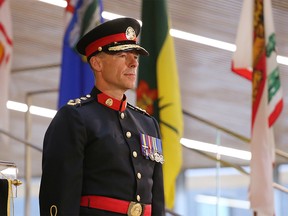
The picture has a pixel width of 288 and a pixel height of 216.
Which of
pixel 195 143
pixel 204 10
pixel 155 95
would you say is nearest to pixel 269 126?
pixel 155 95

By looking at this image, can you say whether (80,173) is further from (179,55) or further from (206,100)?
(206,100)

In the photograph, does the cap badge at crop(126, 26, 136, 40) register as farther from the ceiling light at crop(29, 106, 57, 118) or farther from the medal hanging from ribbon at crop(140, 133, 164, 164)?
the ceiling light at crop(29, 106, 57, 118)

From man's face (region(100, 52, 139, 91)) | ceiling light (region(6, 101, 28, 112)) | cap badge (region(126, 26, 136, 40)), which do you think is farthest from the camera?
ceiling light (region(6, 101, 28, 112))

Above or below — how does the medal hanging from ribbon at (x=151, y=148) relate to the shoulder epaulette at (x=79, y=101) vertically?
below

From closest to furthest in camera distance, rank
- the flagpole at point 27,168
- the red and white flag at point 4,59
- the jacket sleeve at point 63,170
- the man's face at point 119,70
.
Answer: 1. the jacket sleeve at point 63,170
2. the man's face at point 119,70
3. the red and white flag at point 4,59
4. the flagpole at point 27,168

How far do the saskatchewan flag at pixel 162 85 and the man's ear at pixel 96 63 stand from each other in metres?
1.62

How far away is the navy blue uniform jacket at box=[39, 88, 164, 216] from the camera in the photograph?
8.03 feet

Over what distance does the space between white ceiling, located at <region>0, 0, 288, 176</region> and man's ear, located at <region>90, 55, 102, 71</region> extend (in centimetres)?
418

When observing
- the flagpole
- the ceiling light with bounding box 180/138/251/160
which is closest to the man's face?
the flagpole

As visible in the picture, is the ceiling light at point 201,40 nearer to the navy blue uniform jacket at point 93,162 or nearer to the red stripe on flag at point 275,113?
the red stripe on flag at point 275,113

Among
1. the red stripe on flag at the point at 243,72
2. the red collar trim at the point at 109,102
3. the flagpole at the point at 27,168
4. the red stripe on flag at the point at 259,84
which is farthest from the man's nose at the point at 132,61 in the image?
the flagpole at the point at 27,168

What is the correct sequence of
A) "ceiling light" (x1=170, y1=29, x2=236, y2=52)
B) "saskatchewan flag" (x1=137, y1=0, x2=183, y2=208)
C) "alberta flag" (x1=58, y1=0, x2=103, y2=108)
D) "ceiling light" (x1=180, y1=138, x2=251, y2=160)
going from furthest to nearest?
1. "ceiling light" (x1=180, y1=138, x2=251, y2=160)
2. "ceiling light" (x1=170, y1=29, x2=236, y2=52)
3. "alberta flag" (x1=58, y1=0, x2=103, y2=108)
4. "saskatchewan flag" (x1=137, y1=0, x2=183, y2=208)

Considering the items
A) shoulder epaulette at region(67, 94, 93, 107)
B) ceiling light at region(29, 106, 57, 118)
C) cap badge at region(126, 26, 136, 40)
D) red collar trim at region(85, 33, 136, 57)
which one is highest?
ceiling light at region(29, 106, 57, 118)

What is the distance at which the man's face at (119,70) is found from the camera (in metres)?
2.56
